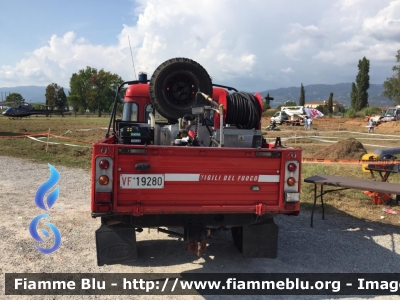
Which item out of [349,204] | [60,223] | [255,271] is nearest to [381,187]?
[349,204]

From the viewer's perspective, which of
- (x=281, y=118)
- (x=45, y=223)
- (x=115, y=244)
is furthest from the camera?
(x=281, y=118)

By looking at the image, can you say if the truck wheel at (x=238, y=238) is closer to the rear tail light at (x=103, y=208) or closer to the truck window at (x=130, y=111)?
the rear tail light at (x=103, y=208)

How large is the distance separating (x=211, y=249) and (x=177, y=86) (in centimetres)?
247

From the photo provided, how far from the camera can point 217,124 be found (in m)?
5.23

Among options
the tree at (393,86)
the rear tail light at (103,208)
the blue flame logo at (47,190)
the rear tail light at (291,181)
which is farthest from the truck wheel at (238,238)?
the tree at (393,86)

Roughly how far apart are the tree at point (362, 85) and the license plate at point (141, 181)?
76.6 metres

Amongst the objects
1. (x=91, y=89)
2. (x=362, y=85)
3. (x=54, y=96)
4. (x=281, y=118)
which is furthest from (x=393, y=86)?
(x=54, y=96)

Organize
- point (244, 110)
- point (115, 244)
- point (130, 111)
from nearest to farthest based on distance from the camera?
point (115, 244) < point (244, 110) < point (130, 111)

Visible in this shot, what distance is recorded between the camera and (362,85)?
73500 millimetres

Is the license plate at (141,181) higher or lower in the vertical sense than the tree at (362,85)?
lower

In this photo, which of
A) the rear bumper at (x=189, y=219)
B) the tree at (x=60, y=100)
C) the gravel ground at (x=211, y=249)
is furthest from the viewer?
the tree at (x=60, y=100)

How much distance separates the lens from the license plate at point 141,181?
4.02m

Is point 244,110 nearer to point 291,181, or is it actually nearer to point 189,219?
point 291,181

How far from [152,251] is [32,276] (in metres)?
1.58
